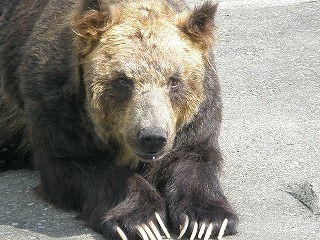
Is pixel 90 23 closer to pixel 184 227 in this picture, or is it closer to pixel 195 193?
pixel 195 193

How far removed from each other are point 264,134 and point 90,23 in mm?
1957

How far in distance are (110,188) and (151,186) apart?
0.24 metres

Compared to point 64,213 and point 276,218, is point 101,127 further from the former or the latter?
point 276,218

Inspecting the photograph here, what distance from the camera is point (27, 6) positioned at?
696cm

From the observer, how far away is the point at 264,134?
23.5ft

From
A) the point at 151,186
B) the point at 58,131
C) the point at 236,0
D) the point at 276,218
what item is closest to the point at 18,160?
the point at 58,131

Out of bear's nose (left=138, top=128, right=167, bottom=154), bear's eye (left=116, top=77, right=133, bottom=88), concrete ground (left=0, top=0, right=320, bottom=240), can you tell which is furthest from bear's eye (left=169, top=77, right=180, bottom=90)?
concrete ground (left=0, top=0, right=320, bottom=240)

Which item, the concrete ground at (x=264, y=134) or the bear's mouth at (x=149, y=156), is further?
the concrete ground at (x=264, y=134)

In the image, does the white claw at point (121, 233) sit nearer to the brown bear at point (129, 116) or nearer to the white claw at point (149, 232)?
the brown bear at point (129, 116)

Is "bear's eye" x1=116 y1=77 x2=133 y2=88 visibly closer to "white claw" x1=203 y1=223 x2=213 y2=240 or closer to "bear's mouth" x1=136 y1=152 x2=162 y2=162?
"bear's mouth" x1=136 y1=152 x2=162 y2=162

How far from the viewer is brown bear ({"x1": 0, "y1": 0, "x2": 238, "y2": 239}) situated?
5.50 m

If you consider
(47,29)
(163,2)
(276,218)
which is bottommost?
(276,218)

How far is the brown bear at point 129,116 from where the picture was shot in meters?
5.50

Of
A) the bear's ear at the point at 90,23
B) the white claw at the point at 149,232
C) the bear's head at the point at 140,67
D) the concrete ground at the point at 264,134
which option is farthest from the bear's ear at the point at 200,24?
the white claw at the point at 149,232
